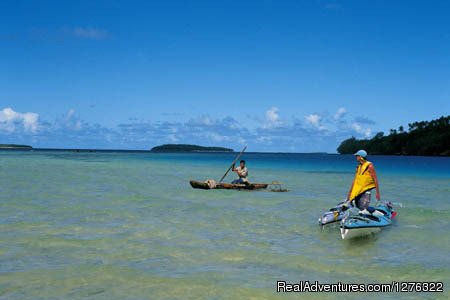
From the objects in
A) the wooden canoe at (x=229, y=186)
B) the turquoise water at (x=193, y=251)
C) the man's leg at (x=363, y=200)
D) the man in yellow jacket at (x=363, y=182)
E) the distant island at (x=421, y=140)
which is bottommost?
the turquoise water at (x=193, y=251)

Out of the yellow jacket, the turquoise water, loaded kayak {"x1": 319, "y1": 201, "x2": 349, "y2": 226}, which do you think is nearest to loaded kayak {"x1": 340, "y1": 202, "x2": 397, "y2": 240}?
the turquoise water

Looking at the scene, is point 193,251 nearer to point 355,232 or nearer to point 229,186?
point 355,232

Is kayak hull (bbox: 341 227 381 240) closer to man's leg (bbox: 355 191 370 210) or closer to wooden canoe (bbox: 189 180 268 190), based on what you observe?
man's leg (bbox: 355 191 370 210)

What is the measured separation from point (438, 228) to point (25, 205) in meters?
15.7

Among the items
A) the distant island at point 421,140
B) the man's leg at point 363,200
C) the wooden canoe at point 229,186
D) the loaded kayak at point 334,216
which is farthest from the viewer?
the distant island at point 421,140

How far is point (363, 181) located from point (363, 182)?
1.4 inches

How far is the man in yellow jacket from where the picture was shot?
13023 millimetres

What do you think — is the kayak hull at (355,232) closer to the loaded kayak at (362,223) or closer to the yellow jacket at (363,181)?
the loaded kayak at (362,223)

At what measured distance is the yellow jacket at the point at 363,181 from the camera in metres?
13.0

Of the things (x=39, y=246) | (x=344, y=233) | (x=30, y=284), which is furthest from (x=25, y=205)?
(x=344, y=233)

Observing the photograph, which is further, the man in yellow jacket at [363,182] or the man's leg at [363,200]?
the man's leg at [363,200]

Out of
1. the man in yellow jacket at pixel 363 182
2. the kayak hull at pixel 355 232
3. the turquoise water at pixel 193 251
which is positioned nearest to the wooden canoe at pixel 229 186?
the turquoise water at pixel 193 251

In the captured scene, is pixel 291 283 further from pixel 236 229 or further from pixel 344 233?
pixel 236 229

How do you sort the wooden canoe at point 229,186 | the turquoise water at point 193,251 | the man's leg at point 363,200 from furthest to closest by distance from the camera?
the wooden canoe at point 229,186
the man's leg at point 363,200
the turquoise water at point 193,251
